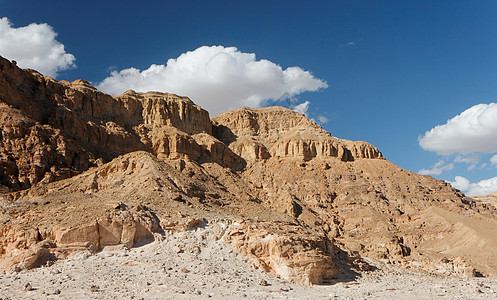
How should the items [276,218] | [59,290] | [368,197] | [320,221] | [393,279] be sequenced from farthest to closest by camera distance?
[368,197], [320,221], [276,218], [393,279], [59,290]

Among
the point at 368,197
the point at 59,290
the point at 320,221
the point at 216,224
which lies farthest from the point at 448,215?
the point at 59,290

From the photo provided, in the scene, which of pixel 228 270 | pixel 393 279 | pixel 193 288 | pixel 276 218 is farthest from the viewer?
pixel 276 218

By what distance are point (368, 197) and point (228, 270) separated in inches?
1717

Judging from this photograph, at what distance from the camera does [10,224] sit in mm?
35719

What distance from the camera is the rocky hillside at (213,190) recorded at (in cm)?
3688

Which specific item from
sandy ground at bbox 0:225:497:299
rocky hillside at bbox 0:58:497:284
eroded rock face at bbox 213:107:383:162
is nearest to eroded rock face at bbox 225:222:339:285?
rocky hillside at bbox 0:58:497:284

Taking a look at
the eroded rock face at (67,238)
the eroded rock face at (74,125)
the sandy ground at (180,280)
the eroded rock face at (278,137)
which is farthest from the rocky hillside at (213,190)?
the sandy ground at (180,280)

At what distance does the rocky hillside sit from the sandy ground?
1.17m

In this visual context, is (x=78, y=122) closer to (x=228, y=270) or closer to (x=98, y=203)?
(x=98, y=203)

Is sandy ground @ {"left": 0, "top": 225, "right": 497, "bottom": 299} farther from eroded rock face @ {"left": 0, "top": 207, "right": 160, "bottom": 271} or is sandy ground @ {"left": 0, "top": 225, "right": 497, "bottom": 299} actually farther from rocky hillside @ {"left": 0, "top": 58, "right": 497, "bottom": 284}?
rocky hillside @ {"left": 0, "top": 58, "right": 497, "bottom": 284}

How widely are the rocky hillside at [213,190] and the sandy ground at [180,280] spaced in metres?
1.17

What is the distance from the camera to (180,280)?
3228cm

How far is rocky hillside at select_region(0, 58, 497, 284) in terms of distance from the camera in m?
36.9

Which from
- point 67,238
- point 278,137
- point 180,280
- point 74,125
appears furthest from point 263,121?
point 180,280
